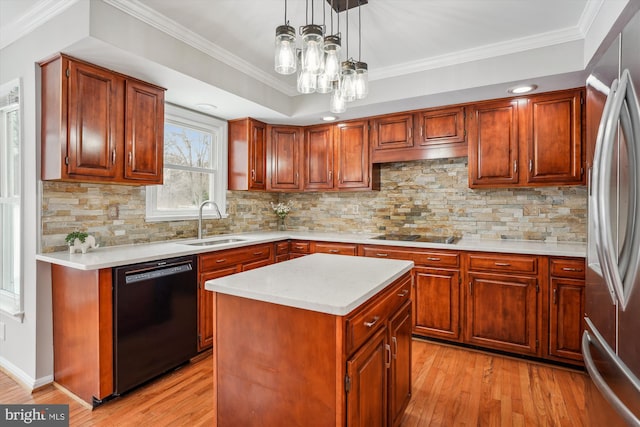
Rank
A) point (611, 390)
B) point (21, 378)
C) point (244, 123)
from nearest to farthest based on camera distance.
Result: point (611, 390) → point (21, 378) → point (244, 123)

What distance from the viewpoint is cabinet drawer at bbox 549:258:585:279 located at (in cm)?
266

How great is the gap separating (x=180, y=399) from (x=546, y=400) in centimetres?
247

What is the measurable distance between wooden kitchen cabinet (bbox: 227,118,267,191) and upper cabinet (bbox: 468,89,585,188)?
2357 millimetres

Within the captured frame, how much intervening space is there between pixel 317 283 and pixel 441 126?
2.57 metres

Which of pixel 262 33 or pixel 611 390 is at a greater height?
pixel 262 33

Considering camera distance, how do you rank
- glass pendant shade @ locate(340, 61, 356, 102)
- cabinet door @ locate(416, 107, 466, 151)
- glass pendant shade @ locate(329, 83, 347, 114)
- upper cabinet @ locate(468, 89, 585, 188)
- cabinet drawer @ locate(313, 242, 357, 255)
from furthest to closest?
cabinet drawer @ locate(313, 242, 357, 255) → cabinet door @ locate(416, 107, 466, 151) → upper cabinet @ locate(468, 89, 585, 188) → glass pendant shade @ locate(329, 83, 347, 114) → glass pendant shade @ locate(340, 61, 356, 102)

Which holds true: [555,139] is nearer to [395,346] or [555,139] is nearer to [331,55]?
[331,55]

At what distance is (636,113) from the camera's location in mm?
1107

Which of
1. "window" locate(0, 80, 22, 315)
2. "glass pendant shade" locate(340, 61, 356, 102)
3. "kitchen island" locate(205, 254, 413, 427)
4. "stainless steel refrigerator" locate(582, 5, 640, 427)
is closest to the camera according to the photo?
"stainless steel refrigerator" locate(582, 5, 640, 427)

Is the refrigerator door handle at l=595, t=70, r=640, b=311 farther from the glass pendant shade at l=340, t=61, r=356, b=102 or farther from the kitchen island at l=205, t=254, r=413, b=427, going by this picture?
the glass pendant shade at l=340, t=61, r=356, b=102

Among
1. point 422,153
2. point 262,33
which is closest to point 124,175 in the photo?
point 262,33

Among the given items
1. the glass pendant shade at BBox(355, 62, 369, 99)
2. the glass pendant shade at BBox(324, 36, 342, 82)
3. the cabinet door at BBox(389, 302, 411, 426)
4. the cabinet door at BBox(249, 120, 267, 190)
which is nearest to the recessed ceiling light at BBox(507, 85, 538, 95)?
the glass pendant shade at BBox(355, 62, 369, 99)

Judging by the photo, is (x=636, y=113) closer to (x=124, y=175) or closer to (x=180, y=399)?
(x=180, y=399)

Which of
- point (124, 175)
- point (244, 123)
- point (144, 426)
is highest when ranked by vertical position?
point (244, 123)
